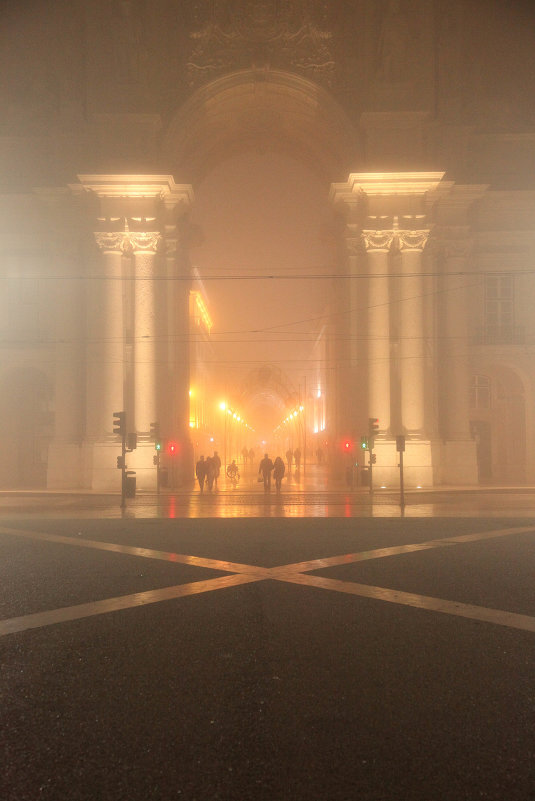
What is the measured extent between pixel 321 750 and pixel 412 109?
30984 millimetres

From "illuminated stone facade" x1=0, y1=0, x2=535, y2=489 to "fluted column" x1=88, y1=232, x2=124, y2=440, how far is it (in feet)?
0.28

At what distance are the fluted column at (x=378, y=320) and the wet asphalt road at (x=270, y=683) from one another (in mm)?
20592

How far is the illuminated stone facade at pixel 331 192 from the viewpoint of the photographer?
30.3m

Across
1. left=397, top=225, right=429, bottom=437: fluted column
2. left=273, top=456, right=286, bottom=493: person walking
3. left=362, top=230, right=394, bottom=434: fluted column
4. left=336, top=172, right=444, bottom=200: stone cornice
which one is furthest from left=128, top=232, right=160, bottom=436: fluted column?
left=397, top=225, right=429, bottom=437: fluted column

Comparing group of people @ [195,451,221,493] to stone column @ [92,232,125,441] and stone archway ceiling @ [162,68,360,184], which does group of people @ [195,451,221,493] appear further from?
stone archway ceiling @ [162,68,360,184]

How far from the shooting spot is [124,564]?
32.5 ft

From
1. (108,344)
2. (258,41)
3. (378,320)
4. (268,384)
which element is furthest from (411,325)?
(268,384)

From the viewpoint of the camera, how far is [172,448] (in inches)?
1178

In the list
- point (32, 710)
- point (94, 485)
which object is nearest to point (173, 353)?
point (94, 485)

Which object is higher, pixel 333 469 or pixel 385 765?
pixel 333 469

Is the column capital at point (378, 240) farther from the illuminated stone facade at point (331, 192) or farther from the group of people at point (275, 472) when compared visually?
the group of people at point (275, 472)

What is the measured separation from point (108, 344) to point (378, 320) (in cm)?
1165

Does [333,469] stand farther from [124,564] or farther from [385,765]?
[385,765]

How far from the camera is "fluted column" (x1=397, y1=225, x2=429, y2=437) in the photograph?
3016 cm
